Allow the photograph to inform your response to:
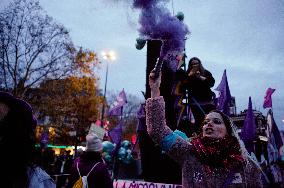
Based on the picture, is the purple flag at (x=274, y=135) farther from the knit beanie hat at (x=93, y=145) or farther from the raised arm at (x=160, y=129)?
the raised arm at (x=160, y=129)

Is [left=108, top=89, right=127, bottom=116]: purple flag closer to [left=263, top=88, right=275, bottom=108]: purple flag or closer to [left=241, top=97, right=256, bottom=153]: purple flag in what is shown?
[left=263, top=88, right=275, bottom=108]: purple flag

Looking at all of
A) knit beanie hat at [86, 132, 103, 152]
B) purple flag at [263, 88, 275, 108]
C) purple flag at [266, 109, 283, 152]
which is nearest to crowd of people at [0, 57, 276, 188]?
knit beanie hat at [86, 132, 103, 152]

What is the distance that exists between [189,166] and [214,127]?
18.3 inches

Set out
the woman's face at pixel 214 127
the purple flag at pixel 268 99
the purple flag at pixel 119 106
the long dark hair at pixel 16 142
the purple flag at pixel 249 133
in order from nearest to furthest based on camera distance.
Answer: the long dark hair at pixel 16 142 < the woman's face at pixel 214 127 < the purple flag at pixel 249 133 < the purple flag at pixel 268 99 < the purple flag at pixel 119 106

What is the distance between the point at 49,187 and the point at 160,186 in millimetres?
3745

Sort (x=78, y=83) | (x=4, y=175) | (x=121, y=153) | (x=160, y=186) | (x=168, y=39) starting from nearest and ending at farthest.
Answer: (x=4, y=175)
(x=168, y=39)
(x=160, y=186)
(x=121, y=153)
(x=78, y=83)

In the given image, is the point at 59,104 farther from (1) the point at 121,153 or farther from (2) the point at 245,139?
(2) the point at 245,139

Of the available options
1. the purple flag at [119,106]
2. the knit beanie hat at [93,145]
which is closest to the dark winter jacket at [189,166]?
the knit beanie hat at [93,145]

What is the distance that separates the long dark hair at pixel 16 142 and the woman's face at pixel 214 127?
149 centimetres

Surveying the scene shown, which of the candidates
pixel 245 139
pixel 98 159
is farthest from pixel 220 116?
pixel 245 139

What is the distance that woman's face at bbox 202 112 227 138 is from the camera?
109 inches

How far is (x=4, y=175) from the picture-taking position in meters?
1.88

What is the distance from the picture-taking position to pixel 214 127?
280 centimetres

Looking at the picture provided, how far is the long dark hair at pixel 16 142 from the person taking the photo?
1.91m
